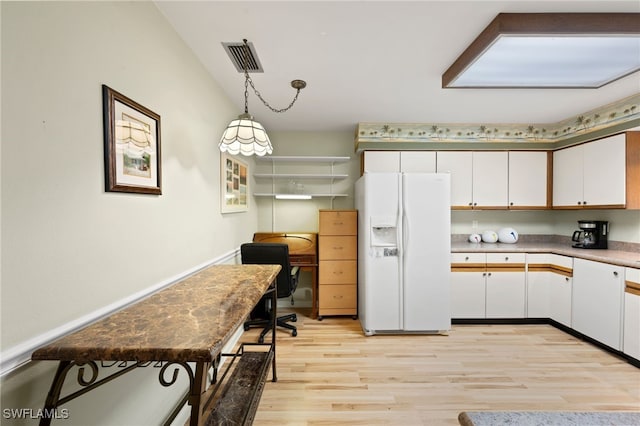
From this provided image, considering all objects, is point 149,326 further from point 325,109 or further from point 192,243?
point 325,109

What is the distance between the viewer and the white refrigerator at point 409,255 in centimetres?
288

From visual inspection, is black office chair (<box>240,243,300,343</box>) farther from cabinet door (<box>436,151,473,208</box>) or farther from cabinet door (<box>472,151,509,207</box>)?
cabinet door (<box>472,151,509,207</box>)

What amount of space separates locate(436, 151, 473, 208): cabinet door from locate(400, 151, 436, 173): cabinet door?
11 cm

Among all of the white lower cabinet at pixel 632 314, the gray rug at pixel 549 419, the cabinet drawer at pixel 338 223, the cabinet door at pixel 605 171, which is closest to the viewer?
the gray rug at pixel 549 419

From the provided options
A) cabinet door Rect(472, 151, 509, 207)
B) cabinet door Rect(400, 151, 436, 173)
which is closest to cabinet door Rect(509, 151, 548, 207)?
cabinet door Rect(472, 151, 509, 207)

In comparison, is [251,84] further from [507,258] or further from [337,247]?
[507,258]

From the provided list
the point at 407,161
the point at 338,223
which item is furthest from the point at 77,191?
the point at 407,161

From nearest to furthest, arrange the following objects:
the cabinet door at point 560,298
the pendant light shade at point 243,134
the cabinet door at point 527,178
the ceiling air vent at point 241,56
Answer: the pendant light shade at point 243,134 < the ceiling air vent at point 241,56 < the cabinet door at point 560,298 < the cabinet door at point 527,178

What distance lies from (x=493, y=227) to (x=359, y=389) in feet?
9.60

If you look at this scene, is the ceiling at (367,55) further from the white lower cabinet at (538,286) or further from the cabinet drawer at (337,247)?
the white lower cabinet at (538,286)

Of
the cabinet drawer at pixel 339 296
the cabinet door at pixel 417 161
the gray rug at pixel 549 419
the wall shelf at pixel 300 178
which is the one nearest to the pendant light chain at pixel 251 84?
the wall shelf at pixel 300 178

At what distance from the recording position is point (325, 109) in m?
2.95

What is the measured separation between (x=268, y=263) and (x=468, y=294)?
2409 millimetres

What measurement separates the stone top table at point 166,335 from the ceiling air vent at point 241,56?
1622 mm
